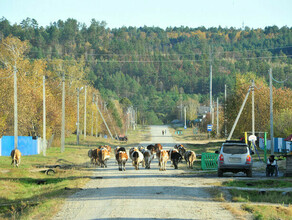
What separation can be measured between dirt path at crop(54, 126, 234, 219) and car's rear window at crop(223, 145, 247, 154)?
360 centimetres

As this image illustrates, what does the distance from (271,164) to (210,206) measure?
1315 cm

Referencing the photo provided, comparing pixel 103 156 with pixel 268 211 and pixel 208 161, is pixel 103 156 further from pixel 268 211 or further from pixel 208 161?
pixel 268 211

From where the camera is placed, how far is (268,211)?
1494cm

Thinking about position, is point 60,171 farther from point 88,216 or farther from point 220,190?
point 88,216

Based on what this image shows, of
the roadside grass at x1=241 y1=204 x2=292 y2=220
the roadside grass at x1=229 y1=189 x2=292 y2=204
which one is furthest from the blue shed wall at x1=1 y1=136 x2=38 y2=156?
Result: the roadside grass at x1=241 y1=204 x2=292 y2=220

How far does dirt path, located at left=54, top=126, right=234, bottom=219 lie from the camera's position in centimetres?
1416

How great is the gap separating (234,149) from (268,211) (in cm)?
1272

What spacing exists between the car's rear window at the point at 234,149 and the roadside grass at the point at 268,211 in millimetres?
11361

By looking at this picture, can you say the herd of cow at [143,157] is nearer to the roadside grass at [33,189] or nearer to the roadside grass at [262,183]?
the roadside grass at [33,189]

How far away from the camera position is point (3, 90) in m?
51.9

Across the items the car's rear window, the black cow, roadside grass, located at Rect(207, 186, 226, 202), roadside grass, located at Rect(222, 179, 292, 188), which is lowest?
roadside grass, located at Rect(222, 179, 292, 188)

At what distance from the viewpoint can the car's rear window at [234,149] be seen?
27422mm

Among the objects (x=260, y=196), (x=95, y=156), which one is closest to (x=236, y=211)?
(x=260, y=196)

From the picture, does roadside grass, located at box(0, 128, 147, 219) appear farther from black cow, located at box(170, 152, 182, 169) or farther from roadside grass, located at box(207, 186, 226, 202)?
black cow, located at box(170, 152, 182, 169)
